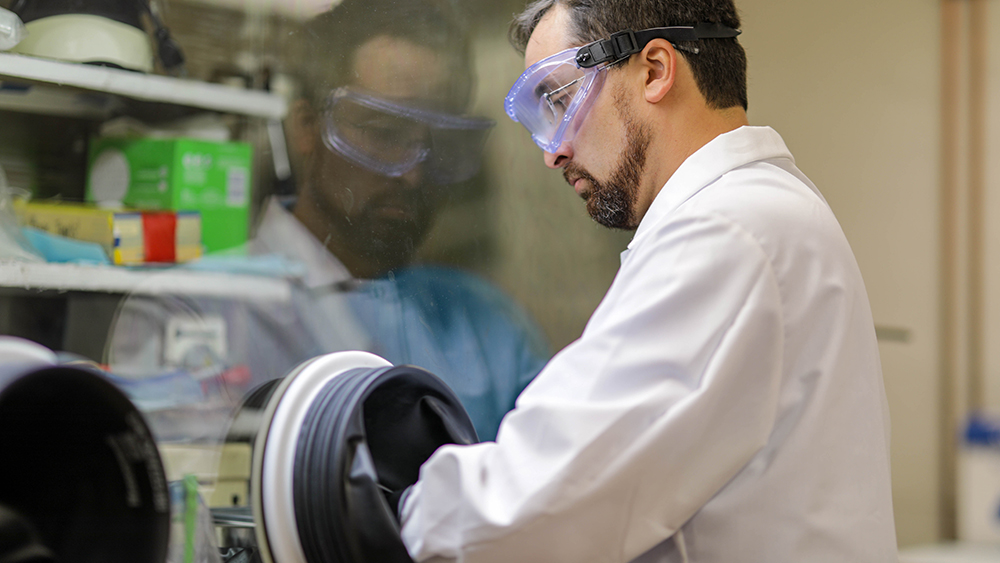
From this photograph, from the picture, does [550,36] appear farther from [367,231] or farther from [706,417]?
[706,417]

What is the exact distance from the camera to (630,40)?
3.63 feet

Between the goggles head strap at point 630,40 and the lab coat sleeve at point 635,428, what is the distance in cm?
36

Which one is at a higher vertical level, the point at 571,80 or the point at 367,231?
the point at 571,80

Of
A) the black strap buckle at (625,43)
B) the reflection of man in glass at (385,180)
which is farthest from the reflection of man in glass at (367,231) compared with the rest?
the black strap buckle at (625,43)

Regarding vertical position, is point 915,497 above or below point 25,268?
below

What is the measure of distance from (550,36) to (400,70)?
0.26 meters

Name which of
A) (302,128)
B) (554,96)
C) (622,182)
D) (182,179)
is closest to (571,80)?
(554,96)

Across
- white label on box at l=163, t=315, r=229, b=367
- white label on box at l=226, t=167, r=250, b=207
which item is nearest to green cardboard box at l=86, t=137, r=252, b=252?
white label on box at l=226, t=167, r=250, b=207

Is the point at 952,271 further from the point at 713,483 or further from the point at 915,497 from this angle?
the point at 713,483

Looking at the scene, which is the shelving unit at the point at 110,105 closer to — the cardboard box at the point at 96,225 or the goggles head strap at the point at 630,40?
the cardboard box at the point at 96,225

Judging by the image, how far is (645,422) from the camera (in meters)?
0.78

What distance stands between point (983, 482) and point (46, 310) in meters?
2.57

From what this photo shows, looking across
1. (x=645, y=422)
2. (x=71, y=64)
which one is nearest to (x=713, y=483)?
(x=645, y=422)

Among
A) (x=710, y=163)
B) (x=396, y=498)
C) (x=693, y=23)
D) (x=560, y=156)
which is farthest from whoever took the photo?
(x=560, y=156)
